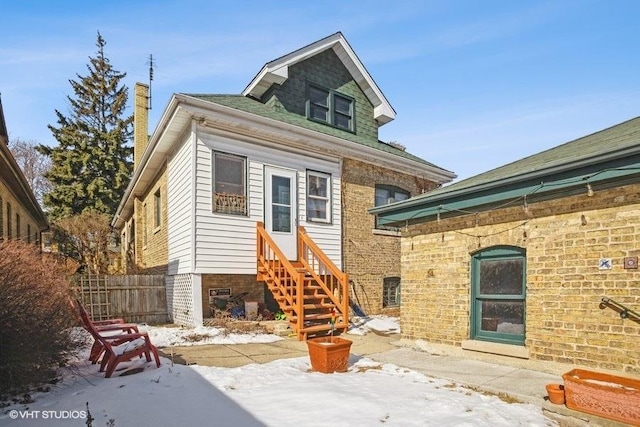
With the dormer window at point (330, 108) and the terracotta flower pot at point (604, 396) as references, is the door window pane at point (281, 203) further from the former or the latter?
the terracotta flower pot at point (604, 396)

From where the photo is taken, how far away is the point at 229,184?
34.2ft

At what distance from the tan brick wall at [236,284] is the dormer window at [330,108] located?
18.2 feet

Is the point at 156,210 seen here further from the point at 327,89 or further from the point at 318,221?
the point at 327,89

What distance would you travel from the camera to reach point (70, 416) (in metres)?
3.82

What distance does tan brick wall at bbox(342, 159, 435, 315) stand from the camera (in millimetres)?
12914

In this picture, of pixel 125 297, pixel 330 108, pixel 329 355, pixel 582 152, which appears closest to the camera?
pixel 329 355

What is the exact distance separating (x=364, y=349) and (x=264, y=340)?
221cm

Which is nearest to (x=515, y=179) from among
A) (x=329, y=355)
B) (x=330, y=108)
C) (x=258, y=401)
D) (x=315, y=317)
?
(x=329, y=355)

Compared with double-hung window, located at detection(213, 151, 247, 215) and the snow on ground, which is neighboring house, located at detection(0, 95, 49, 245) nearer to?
double-hung window, located at detection(213, 151, 247, 215)

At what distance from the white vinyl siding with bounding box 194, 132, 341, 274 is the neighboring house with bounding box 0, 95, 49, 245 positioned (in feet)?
11.7

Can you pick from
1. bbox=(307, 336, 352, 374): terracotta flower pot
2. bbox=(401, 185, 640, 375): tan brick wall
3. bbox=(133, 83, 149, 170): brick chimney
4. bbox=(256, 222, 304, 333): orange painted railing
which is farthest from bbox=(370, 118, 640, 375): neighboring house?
bbox=(133, 83, 149, 170): brick chimney

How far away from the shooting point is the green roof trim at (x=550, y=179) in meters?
5.07

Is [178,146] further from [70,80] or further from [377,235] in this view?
[70,80]

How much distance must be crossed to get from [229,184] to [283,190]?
1.61m
